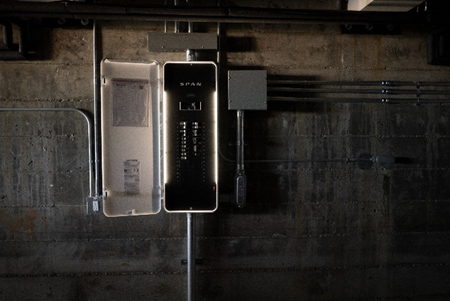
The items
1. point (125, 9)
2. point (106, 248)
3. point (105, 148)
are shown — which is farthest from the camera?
point (106, 248)

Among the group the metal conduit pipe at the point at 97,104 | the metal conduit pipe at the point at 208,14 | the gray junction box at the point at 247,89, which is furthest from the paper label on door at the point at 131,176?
the metal conduit pipe at the point at 208,14

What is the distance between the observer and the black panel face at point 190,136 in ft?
7.75

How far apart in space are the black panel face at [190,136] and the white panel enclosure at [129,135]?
202mm

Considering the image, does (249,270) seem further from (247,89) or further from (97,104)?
(97,104)

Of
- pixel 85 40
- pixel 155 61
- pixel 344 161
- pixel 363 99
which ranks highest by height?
pixel 85 40

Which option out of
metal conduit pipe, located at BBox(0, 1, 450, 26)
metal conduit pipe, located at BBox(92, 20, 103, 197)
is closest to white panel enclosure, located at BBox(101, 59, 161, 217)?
metal conduit pipe, located at BBox(92, 20, 103, 197)

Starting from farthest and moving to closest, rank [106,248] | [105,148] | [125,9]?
[106,248] → [105,148] → [125,9]

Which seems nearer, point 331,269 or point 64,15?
point 64,15

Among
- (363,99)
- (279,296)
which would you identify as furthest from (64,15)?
(279,296)

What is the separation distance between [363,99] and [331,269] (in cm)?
158

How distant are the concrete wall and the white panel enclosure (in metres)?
0.22

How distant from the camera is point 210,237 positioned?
268 cm

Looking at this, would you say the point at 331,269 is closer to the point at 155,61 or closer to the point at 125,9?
the point at 155,61

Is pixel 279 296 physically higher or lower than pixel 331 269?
lower
